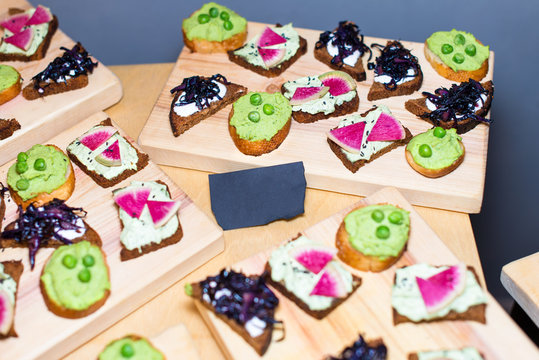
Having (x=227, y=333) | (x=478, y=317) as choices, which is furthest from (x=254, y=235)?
(x=478, y=317)

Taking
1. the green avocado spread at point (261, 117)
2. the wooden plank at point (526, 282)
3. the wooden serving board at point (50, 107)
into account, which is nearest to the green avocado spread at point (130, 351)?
the green avocado spread at point (261, 117)

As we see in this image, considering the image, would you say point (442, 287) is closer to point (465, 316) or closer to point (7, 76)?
point (465, 316)

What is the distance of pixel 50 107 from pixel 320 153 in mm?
2012

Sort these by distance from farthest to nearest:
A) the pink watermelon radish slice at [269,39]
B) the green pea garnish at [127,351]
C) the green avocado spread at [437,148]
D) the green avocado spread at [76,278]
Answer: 1. the pink watermelon radish slice at [269,39]
2. the green avocado spread at [437,148]
3. the green avocado spread at [76,278]
4. the green pea garnish at [127,351]

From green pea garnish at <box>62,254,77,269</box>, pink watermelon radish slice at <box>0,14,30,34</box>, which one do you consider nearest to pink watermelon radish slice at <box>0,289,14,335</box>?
green pea garnish at <box>62,254,77,269</box>

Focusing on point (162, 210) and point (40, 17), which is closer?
point (162, 210)

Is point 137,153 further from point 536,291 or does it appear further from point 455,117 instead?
point 536,291

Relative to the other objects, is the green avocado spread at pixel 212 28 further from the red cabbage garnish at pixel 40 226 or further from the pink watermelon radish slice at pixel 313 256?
the pink watermelon radish slice at pixel 313 256

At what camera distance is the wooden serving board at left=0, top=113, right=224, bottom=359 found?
3082 mm

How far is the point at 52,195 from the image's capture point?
11.8ft

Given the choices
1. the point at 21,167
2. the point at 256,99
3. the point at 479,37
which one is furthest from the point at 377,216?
the point at 479,37

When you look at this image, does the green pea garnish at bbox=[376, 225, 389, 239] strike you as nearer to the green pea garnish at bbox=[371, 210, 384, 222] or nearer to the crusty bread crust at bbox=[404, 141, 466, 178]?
the green pea garnish at bbox=[371, 210, 384, 222]

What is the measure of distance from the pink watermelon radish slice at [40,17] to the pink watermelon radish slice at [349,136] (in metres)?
2.63

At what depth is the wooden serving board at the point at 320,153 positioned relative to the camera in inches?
147
